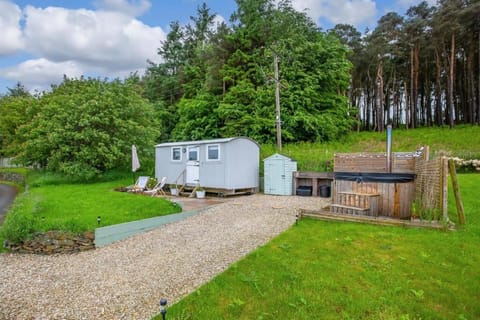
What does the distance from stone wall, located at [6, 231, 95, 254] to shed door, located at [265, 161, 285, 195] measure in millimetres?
7439

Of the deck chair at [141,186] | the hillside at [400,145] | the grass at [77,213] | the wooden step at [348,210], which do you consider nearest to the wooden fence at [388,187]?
the wooden step at [348,210]

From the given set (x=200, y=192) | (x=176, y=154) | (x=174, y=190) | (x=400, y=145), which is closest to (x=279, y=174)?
(x=200, y=192)

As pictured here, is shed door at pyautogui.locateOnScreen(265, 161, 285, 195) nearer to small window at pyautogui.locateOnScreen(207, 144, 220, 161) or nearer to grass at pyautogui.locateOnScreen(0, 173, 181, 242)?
small window at pyautogui.locateOnScreen(207, 144, 220, 161)

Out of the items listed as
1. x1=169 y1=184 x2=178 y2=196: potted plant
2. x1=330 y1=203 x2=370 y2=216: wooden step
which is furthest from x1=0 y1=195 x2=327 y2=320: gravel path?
x1=169 y1=184 x2=178 y2=196: potted plant

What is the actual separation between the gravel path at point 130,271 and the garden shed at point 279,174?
14.3ft

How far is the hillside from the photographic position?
14.7 metres

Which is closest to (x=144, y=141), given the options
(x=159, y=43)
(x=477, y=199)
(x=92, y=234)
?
(x=92, y=234)

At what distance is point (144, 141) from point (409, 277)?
615 inches

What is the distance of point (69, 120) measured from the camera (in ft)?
51.5

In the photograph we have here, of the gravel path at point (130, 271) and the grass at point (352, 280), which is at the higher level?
the grass at point (352, 280)

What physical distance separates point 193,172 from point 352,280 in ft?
31.1

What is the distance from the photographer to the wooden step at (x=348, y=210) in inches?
284

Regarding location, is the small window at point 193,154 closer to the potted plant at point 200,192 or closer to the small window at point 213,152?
the small window at point 213,152

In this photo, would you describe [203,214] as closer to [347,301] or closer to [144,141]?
[347,301]
